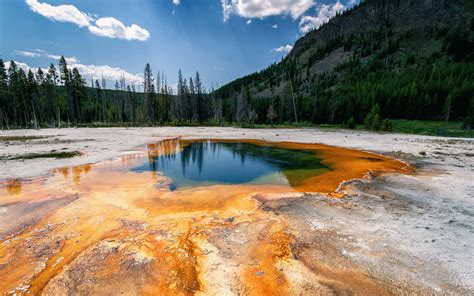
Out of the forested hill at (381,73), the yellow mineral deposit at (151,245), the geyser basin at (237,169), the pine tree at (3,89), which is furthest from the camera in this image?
the forested hill at (381,73)

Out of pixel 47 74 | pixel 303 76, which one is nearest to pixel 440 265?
pixel 47 74

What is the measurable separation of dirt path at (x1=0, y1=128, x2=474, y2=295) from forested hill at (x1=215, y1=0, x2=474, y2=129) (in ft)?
149

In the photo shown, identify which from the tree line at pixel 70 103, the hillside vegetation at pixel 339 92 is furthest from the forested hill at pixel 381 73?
the tree line at pixel 70 103

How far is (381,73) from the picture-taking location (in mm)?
91062

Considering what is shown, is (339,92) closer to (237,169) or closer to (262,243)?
(237,169)

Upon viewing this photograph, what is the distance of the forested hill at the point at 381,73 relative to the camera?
2302 inches

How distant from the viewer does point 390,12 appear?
156 m

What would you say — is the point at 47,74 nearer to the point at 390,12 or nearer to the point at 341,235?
the point at 341,235

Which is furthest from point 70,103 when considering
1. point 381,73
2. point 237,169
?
point 381,73

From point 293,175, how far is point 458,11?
182m

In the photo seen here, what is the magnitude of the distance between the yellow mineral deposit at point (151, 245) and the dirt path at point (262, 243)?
0.10ft

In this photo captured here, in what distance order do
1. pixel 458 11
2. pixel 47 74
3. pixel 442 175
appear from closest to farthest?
pixel 442 175 < pixel 47 74 < pixel 458 11

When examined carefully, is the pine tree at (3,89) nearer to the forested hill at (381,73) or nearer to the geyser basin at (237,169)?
the forested hill at (381,73)

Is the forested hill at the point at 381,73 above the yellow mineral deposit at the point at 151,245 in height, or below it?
above
